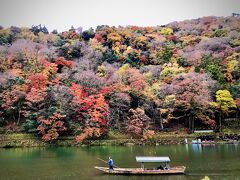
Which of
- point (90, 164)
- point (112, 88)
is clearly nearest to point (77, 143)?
point (112, 88)

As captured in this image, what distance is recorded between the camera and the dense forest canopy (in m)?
55.9

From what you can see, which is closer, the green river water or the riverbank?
the green river water

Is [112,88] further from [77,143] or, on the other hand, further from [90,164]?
[90,164]

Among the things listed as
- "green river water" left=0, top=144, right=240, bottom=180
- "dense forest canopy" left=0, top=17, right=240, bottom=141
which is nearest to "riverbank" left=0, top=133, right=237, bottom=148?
Answer: "dense forest canopy" left=0, top=17, right=240, bottom=141

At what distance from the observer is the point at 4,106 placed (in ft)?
188

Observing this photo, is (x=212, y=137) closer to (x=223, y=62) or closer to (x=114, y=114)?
(x=114, y=114)

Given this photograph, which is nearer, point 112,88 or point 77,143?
point 77,143

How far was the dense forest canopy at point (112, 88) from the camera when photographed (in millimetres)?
55938

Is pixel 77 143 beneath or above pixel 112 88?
beneath

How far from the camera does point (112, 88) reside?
199 ft

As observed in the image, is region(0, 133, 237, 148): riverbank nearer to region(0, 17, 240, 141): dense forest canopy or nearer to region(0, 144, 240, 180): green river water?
region(0, 17, 240, 141): dense forest canopy

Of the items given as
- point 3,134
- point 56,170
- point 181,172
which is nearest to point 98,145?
point 3,134

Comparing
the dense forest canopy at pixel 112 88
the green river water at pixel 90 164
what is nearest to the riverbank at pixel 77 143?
the dense forest canopy at pixel 112 88

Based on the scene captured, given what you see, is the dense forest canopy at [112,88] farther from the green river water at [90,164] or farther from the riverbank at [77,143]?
the green river water at [90,164]
